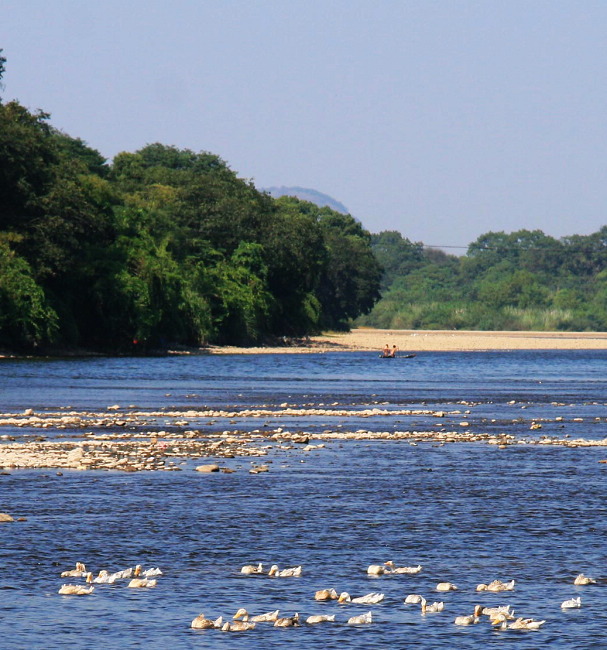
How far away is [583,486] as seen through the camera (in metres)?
20.9

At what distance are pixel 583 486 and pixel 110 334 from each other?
202ft

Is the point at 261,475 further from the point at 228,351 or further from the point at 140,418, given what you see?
the point at 228,351

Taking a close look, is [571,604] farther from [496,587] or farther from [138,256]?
[138,256]

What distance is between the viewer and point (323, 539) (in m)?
16.0

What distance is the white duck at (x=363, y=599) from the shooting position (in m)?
12.6

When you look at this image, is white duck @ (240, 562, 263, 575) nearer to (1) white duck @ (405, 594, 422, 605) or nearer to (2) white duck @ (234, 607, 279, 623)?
(2) white duck @ (234, 607, 279, 623)

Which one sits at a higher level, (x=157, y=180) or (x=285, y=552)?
(x=157, y=180)

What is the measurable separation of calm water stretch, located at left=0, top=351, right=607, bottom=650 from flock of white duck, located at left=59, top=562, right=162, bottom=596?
123mm

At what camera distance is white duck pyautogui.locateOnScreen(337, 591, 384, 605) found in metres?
12.6

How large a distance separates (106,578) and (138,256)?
224ft

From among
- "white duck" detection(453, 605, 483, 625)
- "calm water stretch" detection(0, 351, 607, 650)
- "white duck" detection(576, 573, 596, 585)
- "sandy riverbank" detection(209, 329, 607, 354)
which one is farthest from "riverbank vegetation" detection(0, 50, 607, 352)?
"white duck" detection(453, 605, 483, 625)

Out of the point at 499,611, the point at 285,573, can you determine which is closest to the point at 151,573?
the point at 285,573

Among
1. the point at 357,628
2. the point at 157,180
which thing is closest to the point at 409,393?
the point at 357,628

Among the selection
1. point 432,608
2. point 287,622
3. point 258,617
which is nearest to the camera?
point 287,622
